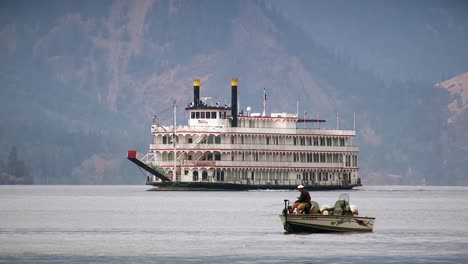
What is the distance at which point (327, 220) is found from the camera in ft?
281

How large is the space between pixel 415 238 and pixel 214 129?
104703 mm

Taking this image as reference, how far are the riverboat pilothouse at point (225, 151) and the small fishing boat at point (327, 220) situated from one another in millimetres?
95622

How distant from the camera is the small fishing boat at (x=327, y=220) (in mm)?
84875

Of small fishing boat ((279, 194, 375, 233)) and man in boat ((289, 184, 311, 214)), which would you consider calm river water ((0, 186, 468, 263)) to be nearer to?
small fishing boat ((279, 194, 375, 233))

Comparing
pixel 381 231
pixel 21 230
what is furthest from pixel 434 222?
pixel 21 230

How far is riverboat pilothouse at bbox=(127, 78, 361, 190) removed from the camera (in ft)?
616

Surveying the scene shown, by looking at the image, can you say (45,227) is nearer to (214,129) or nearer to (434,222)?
(434,222)

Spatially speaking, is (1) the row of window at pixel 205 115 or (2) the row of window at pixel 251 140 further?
(1) the row of window at pixel 205 115

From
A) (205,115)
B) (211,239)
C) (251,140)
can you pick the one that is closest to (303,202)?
(211,239)

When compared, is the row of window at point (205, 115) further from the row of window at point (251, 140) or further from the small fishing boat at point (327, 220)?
the small fishing boat at point (327, 220)

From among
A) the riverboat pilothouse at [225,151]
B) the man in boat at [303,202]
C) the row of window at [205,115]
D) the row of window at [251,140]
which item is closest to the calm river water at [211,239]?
the man in boat at [303,202]

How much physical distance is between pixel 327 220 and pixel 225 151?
106 metres

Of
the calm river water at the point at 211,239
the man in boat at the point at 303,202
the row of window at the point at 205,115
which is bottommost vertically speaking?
the calm river water at the point at 211,239

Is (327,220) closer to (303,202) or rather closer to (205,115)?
(303,202)
